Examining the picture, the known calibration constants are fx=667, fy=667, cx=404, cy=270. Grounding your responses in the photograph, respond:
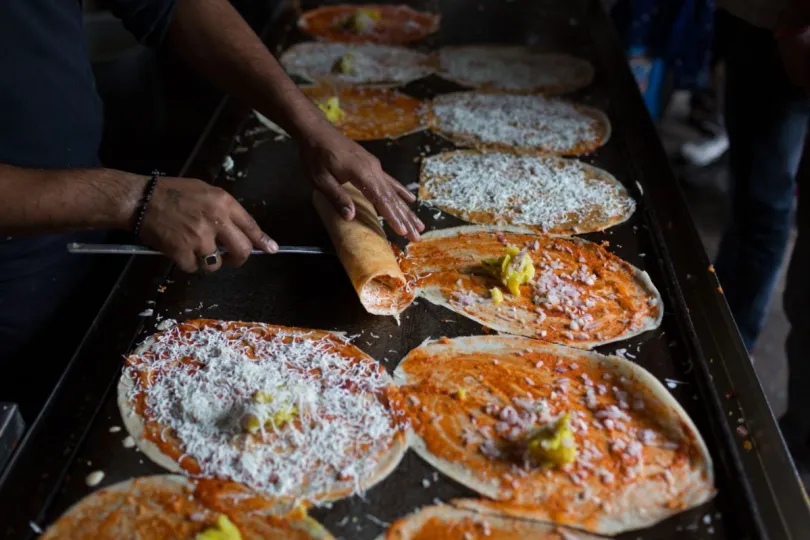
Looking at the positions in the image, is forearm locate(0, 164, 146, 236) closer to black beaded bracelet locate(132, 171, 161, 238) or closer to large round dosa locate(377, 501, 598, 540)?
black beaded bracelet locate(132, 171, 161, 238)

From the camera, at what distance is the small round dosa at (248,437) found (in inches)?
58.0

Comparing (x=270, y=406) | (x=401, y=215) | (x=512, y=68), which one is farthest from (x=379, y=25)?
(x=270, y=406)

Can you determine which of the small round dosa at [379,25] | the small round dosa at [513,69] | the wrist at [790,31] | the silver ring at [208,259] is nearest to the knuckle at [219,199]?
the silver ring at [208,259]

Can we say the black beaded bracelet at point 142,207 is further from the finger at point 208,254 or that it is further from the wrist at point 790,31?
the wrist at point 790,31

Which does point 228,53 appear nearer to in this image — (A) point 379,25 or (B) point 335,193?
(B) point 335,193

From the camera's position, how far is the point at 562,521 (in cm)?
142

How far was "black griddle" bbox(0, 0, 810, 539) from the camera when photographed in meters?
1.44

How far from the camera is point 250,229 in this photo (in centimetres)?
176

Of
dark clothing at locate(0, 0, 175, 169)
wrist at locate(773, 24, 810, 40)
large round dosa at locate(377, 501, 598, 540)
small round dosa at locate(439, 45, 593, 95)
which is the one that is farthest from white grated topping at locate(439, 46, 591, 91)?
large round dosa at locate(377, 501, 598, 540)

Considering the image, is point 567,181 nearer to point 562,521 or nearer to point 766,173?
point 766,173

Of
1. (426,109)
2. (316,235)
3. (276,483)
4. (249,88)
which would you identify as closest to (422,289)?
(316,235)

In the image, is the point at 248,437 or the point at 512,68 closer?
the point at 248,437

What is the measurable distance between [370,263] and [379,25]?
255 centimetres

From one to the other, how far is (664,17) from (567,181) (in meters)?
2.35
